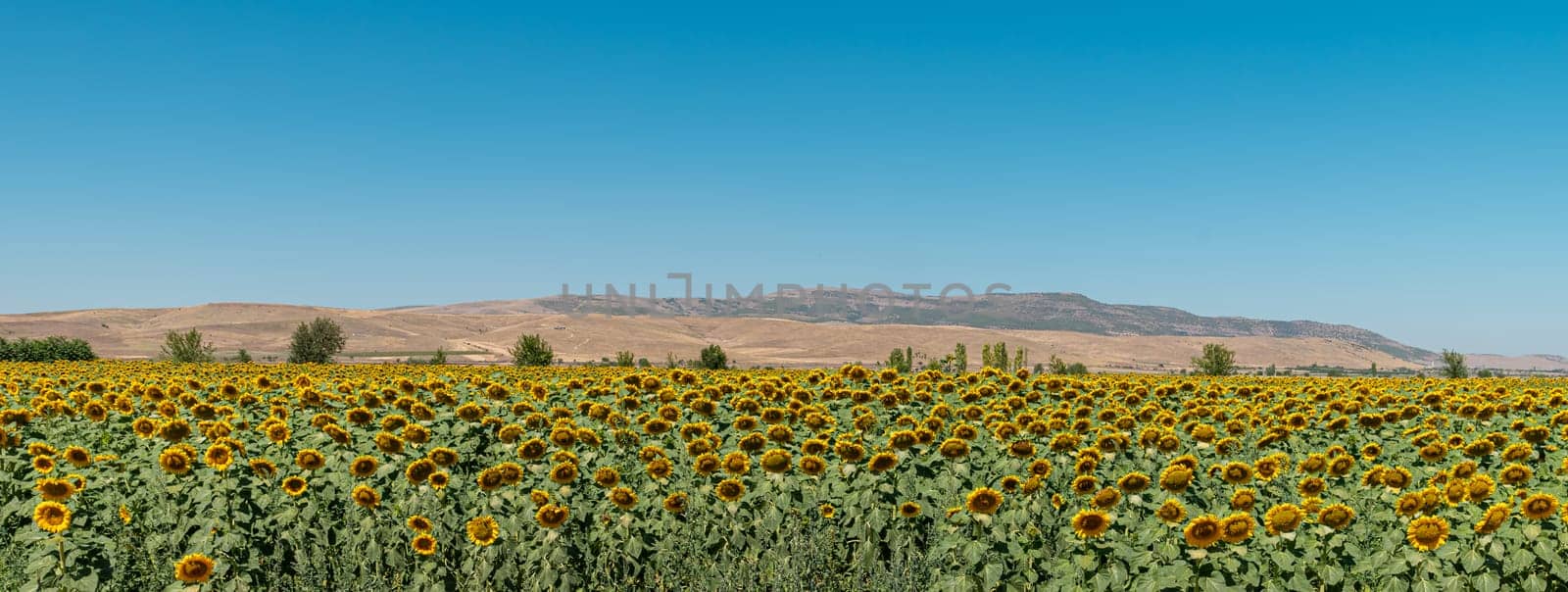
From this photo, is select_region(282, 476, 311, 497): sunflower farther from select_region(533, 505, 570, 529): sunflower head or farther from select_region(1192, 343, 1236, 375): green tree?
select_region(1192, 343, 1236, 375): green tree

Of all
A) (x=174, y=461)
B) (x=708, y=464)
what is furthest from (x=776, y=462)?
(x=174, y=461)

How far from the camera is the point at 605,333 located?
170750 millimetres

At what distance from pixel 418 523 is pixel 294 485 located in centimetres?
99

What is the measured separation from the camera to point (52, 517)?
5906 millimetres

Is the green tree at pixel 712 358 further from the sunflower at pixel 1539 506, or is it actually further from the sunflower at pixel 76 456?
the sunflower at pixel 1539 506

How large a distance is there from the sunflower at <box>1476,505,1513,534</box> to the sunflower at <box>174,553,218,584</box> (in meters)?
7.36

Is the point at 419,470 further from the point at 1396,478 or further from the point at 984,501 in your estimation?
the point at 1396,478

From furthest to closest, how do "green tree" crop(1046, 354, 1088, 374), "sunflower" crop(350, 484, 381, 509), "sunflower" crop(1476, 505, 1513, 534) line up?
"green tree" crop(1046, 354, 1088, 374) → "sunflower" crop(350, 484, 381, 509) → "sunflower" crop(1476, 505, 1513, 534)

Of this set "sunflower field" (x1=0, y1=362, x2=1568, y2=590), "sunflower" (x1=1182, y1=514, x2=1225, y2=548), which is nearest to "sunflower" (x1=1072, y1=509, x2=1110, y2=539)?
"sunflower field" (x1=0, y1=362, x2=1568, y2=590)

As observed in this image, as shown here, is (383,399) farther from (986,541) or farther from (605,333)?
(605,333)

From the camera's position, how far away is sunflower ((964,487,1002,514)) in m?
6.28

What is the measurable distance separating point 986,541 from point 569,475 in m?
2.81

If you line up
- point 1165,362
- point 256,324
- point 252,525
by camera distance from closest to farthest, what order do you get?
1. point 252,525
2. point 256,324
3. point 1165,362

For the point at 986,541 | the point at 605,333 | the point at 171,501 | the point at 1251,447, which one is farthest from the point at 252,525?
the point at 605,333
